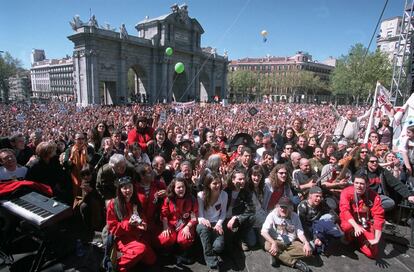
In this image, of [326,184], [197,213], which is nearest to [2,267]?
[197,213]

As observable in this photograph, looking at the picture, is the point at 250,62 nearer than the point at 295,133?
No

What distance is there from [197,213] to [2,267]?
237 cm

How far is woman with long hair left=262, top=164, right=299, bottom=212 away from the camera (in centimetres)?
424

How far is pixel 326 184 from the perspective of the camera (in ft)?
15.2

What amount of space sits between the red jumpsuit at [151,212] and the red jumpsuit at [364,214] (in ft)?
9.73

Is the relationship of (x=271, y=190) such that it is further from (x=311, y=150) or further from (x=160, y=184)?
(x=311, y=150)

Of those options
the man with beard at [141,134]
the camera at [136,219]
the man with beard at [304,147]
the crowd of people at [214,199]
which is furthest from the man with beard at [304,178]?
the man with beard at [141,134]

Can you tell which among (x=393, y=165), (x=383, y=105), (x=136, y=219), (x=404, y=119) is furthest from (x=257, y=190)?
(x=383, y=105)

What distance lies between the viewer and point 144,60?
116 feet

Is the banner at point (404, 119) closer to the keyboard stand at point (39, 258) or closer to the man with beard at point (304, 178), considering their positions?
the man with beard at point (304, 178)

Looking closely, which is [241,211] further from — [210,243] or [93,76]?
[93,76]

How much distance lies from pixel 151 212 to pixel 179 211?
17.1 inches

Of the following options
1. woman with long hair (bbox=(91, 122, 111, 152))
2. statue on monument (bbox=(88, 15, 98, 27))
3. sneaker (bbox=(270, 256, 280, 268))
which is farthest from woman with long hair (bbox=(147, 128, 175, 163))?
statue on monument (bbox=(88, 15, 98, 27))

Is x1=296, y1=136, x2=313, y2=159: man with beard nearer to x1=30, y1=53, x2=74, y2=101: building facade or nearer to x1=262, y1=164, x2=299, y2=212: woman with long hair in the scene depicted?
x1=262, y1=164, x2=299, y2=212: woman with long hair
